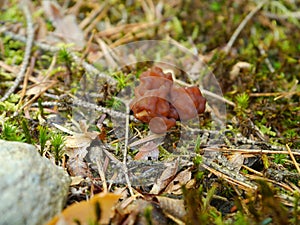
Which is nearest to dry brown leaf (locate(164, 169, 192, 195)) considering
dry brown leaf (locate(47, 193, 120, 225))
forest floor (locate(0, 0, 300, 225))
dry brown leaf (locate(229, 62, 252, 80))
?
forest floor (locate(0, 0, 300, 225))

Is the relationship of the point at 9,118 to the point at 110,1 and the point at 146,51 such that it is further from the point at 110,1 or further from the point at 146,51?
the point at 110,1

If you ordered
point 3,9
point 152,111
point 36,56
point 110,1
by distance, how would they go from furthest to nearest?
point 110,1
point 3,9
point 36,56
point 152,111

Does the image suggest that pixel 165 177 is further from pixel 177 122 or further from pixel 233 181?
pixel 177 122

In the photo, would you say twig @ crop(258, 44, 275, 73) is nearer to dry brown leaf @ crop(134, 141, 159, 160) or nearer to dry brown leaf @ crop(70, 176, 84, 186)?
dry brown leaf @ crop(134, 141, 159, 160)

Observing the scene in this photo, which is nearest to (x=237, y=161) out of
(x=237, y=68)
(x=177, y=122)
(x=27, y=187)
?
(x=177, y=122)

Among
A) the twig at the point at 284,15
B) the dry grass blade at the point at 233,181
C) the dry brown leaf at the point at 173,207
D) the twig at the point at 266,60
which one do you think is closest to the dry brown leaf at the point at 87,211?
the dry brown leaf at the point at 173,207

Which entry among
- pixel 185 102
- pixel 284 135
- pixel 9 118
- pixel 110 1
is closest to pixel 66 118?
pixel 9 118

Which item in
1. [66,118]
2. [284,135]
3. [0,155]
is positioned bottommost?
[284,135]

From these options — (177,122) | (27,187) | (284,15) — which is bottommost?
(177,122)
